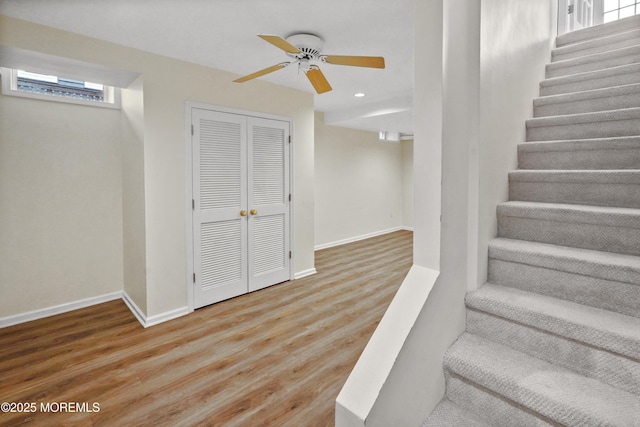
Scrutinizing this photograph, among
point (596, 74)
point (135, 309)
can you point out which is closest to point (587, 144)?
point (596, 74)

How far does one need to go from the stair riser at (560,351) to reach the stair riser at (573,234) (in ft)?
1.64

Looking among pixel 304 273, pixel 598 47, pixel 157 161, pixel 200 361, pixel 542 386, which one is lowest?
pixel 200 361

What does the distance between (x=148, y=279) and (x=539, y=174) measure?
316 centimetres

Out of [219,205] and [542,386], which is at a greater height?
[219,205]

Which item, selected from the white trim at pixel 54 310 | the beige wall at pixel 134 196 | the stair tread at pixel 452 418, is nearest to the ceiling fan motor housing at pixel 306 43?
the beige wall at pixel 134 196

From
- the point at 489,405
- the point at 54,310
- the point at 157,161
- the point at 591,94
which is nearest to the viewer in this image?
the point at 489,405

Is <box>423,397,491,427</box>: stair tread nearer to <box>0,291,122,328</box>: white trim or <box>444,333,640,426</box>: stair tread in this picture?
<box>444,333,640,426</box>: stair tread

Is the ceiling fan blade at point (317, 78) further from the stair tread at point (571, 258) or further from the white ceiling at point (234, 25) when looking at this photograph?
the stair tread at point (571, 258)

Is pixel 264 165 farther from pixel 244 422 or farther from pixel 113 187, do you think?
pixel 244 422

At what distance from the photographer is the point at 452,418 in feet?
3.53

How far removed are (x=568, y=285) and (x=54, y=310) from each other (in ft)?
13.9

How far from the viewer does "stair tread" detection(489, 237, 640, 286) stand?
3.47 ft

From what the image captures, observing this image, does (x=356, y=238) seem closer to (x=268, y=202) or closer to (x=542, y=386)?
(x=268, y=202)

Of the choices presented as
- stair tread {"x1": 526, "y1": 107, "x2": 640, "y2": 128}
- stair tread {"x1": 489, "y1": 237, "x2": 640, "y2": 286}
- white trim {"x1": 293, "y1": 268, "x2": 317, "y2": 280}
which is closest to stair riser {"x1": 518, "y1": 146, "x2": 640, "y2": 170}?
stair tread {"x1": 526, "y1": 107, "x2": 640, "y2": 128}
